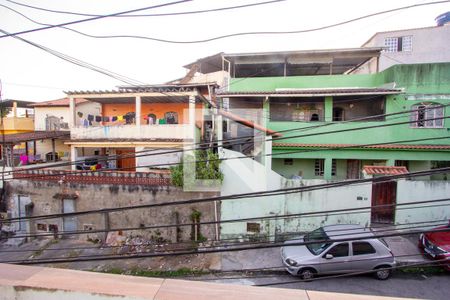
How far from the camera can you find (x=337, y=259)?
754 centimetres

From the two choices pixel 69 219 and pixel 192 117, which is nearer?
pixel 69 219

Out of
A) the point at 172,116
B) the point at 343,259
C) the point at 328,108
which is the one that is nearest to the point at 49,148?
the point at 172,116

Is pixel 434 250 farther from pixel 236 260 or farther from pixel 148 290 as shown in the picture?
pixel 148 290

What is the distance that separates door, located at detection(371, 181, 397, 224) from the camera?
1079 cm

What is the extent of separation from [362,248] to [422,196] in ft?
16.1

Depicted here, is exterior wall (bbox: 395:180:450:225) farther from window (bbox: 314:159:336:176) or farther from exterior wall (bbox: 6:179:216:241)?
exterior wall (bbox: 6:179:216:241)

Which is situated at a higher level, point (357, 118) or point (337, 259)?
point (357, 118)

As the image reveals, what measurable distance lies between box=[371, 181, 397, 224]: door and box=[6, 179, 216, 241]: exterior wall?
720 cm

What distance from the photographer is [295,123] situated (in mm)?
13141

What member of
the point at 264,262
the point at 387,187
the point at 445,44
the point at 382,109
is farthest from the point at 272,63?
the point at 445,44

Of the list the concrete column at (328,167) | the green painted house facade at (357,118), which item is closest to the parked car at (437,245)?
the concrete column at (328,167)

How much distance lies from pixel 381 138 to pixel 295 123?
441 centimetres

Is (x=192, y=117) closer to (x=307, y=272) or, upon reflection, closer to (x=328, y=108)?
(x=328, y=108)

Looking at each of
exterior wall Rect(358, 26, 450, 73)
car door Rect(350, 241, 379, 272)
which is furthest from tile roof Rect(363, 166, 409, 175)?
exterior wall Rect(358, 26, 450, 73)
